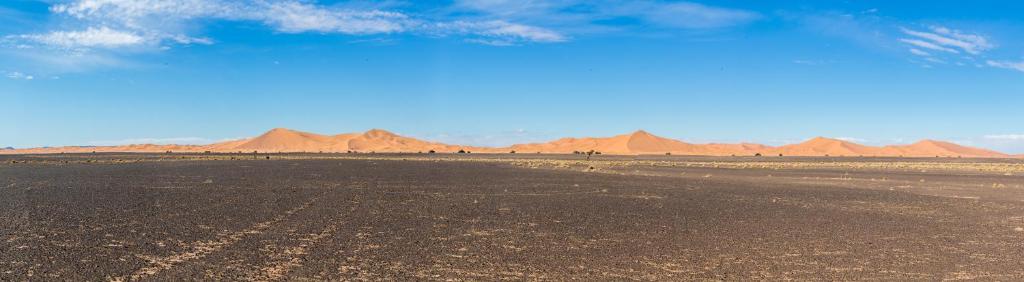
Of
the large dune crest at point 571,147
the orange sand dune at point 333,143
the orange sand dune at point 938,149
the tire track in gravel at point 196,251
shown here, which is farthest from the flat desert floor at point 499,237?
the orange sand dune at point 938,149

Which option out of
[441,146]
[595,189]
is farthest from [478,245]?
[441,146]

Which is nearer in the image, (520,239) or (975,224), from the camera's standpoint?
(520,239)

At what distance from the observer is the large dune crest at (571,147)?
16262cm

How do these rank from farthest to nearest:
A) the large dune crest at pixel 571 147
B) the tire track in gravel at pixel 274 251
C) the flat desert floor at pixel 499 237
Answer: the large dune crest at pixel 571 147 → the flat desert floor at pixel 499 237 → the tire track in gravel at pixel 274 251

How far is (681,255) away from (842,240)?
323 cm

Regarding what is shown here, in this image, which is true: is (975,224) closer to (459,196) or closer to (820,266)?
(820,266)

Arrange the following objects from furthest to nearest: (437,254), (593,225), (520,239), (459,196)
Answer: (459,196) < (593,225) < (520,239) < (437,254)

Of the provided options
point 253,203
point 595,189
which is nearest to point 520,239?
point 253,203

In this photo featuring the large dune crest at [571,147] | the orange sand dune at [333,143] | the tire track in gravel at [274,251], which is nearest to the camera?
the tire track in gravel at [274,251]

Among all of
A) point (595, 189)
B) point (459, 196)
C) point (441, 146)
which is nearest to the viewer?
point (459, 196)

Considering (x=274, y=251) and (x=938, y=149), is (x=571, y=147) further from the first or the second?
(x=274, y=251)

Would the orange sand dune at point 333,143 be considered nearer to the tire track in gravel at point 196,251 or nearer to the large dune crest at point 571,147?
the large dune crest at point 571,147

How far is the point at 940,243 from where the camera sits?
34.9ft

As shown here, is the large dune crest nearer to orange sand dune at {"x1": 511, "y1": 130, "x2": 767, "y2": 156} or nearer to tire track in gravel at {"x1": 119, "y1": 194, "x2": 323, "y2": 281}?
orange sand dune at {"x1": 511, "y1": 130, "x2": 767, "y2": 156}
